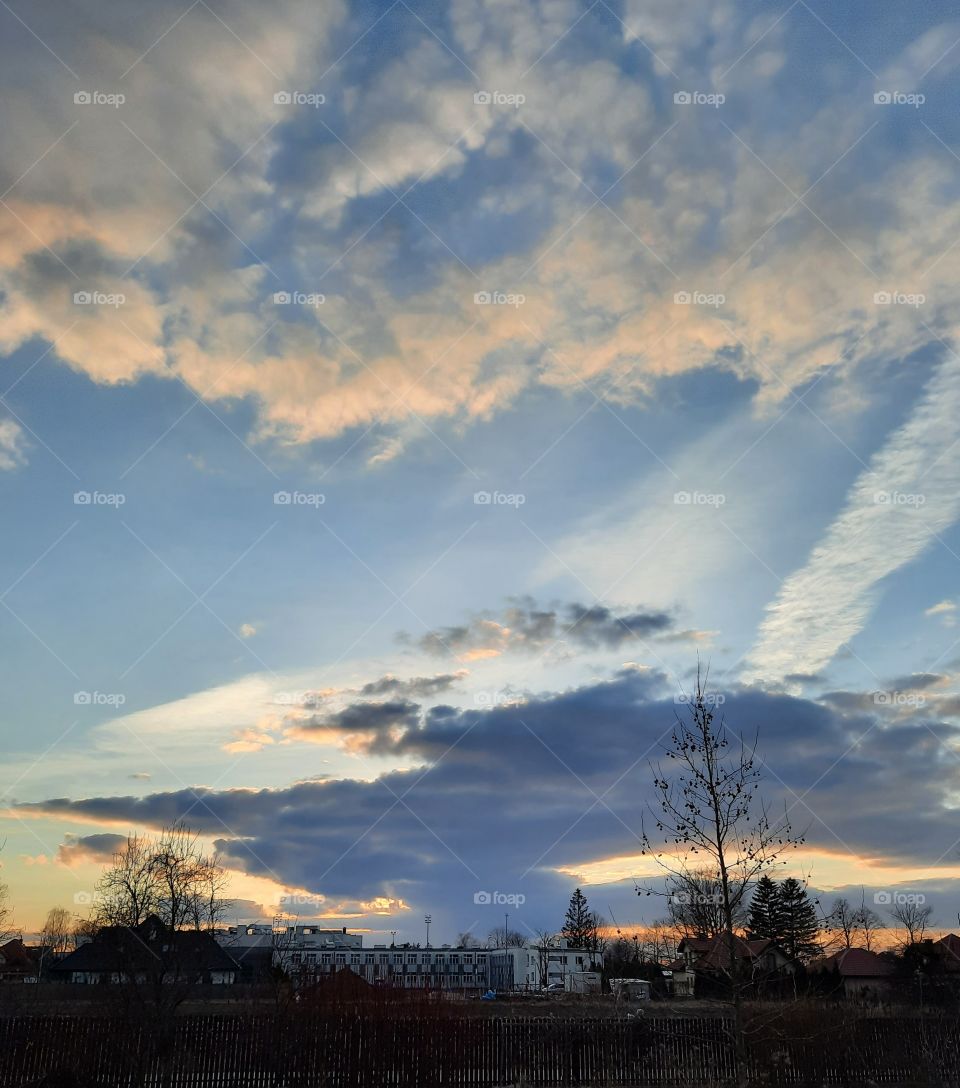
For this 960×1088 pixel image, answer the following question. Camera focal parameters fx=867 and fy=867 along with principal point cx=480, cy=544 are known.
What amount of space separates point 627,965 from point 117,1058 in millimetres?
89749

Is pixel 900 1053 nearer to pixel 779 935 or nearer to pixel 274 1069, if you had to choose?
pixel 274 1069

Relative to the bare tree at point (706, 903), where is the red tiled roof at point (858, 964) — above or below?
below

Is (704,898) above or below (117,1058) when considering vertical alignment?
above

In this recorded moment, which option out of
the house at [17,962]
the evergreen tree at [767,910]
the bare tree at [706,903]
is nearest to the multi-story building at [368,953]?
the house at [17,962]

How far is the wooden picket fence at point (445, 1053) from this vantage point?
20.0 metres

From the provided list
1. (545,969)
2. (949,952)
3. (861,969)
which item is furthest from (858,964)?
(545,969)

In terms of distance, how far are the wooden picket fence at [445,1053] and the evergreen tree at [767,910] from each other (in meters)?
61.2

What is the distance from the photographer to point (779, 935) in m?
82.3

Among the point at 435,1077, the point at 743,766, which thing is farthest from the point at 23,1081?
the point at 743,766

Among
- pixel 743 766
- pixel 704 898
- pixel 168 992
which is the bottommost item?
pixel 168 992

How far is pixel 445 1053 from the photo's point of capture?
22219mm

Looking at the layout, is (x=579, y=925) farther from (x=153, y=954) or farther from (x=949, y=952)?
(x=153, y=954)

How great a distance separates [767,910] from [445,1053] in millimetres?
73786

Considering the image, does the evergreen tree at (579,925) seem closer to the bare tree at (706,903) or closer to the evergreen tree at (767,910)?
the evergreen tree at (767,910)
